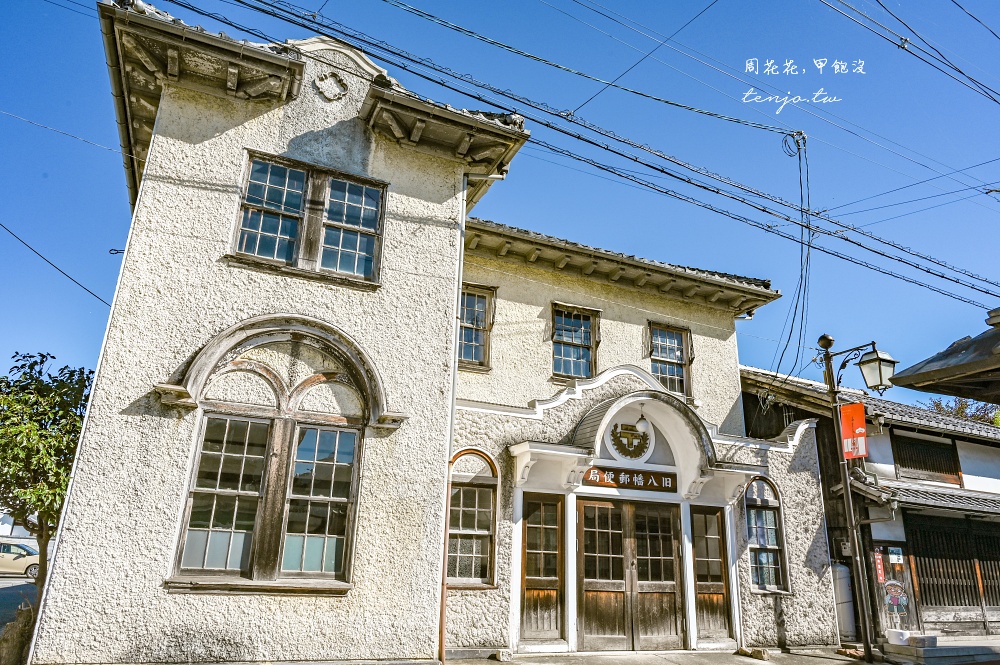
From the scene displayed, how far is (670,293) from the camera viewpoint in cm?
1595

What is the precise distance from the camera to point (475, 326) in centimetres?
1366

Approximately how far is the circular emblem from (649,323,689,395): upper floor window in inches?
91.8

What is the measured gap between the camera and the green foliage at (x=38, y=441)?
8484 mm

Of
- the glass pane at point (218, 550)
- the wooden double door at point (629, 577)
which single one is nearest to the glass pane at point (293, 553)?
the glass pane at point (218, 550)

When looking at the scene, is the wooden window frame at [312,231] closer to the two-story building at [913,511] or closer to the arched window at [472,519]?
the arched window at [472,519]

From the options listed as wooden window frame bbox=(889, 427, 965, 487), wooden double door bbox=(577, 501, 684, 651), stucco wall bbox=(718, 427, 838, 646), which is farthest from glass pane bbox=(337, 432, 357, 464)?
wooden window frame bbox=(889, 427, 965, 487)

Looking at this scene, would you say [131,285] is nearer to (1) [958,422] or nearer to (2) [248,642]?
(2) [248,642]

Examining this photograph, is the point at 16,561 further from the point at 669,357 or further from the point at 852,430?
the point at 852,430

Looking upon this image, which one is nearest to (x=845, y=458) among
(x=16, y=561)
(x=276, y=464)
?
(x=276, y=464)

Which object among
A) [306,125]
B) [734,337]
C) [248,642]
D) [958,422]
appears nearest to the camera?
[248,642]

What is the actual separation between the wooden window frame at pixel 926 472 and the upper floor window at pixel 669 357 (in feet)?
17.7

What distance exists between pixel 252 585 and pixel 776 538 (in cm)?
1065

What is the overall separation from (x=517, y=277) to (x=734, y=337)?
5.92 meters

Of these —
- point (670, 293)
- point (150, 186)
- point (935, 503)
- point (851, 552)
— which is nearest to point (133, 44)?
point (150, 186)
